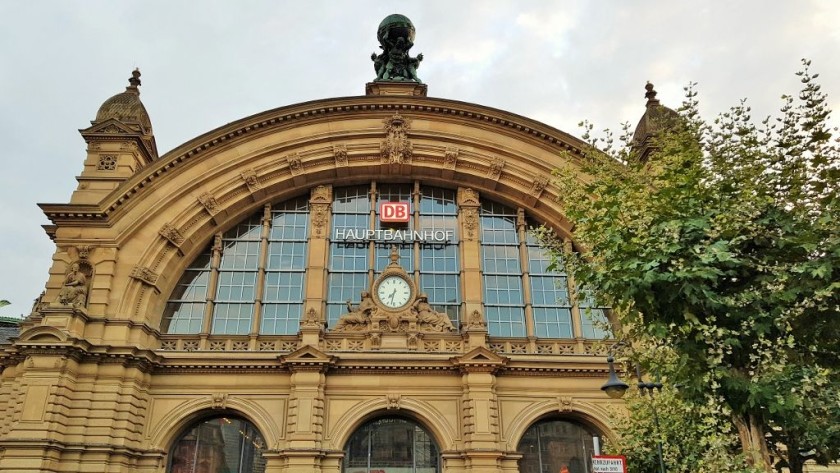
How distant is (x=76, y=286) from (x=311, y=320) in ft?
32.4

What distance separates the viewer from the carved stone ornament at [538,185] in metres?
29.8

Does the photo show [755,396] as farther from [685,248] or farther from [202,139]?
[202,139]

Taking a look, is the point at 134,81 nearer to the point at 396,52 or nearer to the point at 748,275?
the point at 396,52

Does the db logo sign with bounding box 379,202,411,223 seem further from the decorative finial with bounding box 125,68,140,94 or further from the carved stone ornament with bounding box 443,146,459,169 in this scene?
the decorative finial with bounding box 125,68,140,94

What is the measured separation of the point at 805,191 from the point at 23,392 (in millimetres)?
26128

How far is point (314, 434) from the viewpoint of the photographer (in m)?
24.1

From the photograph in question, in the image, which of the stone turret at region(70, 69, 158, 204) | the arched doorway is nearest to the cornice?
the stone turret at region(70, 69, 158, 204)

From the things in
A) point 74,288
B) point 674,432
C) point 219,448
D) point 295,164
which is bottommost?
point 674,432

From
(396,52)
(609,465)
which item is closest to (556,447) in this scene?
(609,465)

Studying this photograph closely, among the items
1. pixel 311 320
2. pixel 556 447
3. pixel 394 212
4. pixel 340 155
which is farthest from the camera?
pixel 340 155

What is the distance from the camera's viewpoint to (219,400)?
2539 centimetres

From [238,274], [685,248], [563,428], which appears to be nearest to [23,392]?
[238,274]

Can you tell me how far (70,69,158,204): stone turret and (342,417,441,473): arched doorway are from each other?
15860 millimetres

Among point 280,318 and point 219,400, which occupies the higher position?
point 280,318
